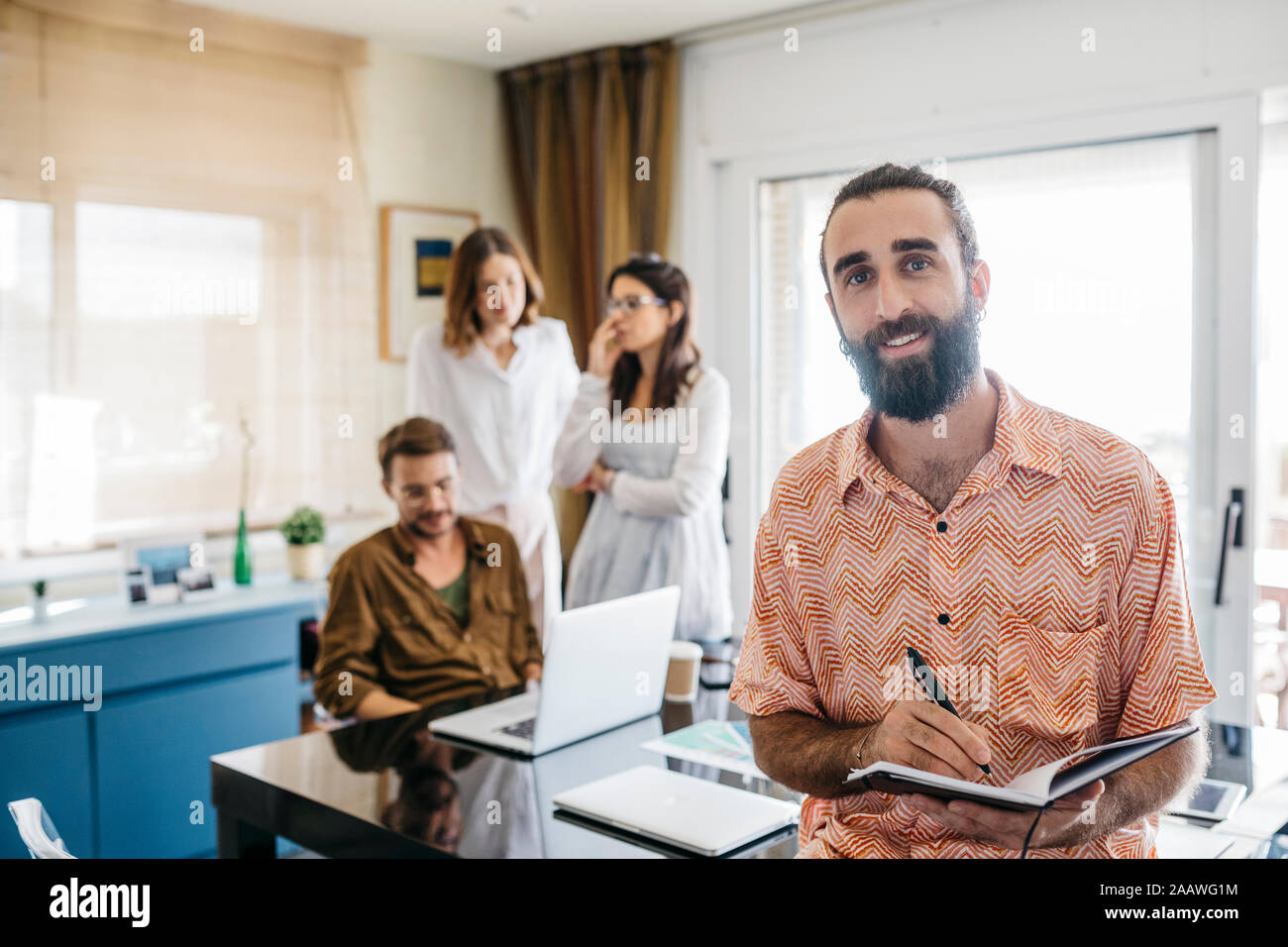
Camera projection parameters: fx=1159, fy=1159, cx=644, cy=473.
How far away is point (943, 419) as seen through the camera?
4.33 ft

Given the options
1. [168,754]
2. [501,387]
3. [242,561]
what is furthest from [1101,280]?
[168,754]

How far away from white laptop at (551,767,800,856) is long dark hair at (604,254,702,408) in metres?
1.43

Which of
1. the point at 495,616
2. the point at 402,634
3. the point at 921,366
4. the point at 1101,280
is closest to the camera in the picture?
the point at 921,366

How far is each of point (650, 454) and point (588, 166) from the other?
5.42 feet

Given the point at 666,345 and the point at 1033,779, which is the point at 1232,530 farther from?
the point at 1033,779

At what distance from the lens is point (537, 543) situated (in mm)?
3555

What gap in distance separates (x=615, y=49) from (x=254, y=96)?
1.24 m

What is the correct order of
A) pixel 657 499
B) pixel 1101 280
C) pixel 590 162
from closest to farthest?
pixel 657 499 < pixel 1101 280 < pixel 590 162

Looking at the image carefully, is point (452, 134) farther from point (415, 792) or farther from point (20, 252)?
point (415, 792)

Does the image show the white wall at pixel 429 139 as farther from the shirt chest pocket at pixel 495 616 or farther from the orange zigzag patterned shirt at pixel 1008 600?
the orange zigzag patterned shirt at pixel 1008 600

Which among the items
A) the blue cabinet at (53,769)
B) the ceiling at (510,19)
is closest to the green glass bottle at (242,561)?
the blue cabinet at (53,769)

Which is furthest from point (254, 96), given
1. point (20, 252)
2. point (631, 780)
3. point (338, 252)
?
point (631, 780)

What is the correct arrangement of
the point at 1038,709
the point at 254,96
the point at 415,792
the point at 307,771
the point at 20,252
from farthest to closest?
the point at 254,96 < the point at 20,252 < the point at 307,771 < the point at 415,792 < the point at 1038,709

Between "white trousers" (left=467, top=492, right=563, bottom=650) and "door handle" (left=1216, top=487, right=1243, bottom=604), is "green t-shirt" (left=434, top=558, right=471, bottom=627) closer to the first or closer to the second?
"white trousers" (left=467, top=492, right=563, bottom=650)
